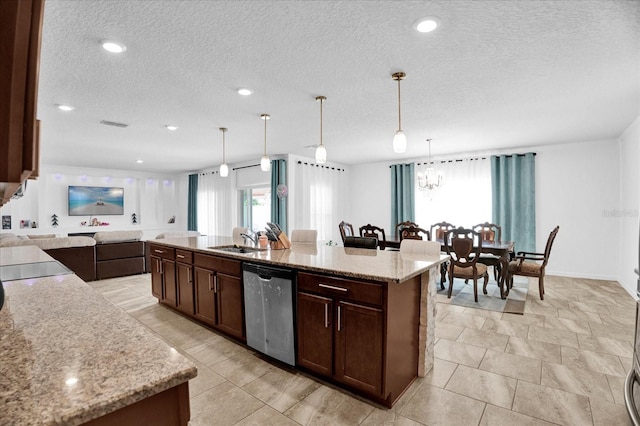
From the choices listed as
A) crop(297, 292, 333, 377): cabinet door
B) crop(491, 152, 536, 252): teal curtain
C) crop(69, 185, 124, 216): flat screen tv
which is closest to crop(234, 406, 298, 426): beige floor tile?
crop(297, 292, 333, 377): cabinet door

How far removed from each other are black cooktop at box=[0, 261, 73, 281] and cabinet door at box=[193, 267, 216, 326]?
48.3 inches

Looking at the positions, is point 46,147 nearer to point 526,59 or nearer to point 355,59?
point 355,59

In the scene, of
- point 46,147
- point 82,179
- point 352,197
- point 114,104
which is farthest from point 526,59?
point 82,179

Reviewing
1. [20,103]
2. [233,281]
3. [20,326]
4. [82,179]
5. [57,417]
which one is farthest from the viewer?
[82,179]

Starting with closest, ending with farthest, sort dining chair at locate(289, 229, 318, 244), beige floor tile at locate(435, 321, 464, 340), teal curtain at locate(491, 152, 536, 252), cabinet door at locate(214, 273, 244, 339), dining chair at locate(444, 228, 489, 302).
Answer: cabinet door at locate(214, 273, 244, 339) < beige floor tile at locate(435, 321, 464, 340) < dining chair at locate(289, 229, 318, 244) < dining chair at locate(444, 228, 489, 302) < teal curtain at locate(491, 152, 536, 252)

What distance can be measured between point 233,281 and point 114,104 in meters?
2.42

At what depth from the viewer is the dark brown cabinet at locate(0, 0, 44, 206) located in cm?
48

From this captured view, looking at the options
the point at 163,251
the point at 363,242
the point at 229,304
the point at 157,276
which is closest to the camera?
the point at 229,304

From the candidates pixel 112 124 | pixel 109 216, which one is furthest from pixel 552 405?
pixel 109 216

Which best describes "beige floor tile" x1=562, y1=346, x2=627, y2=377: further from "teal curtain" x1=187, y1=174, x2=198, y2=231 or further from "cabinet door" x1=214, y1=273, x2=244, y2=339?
"teal curtain" x1=187, y1=174, x2=198, y2=231

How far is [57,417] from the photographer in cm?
61

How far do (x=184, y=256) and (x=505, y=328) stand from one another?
139 inches

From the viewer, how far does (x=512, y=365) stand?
2547 millimetres

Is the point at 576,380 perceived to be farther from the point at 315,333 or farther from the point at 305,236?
the point at 305,236
